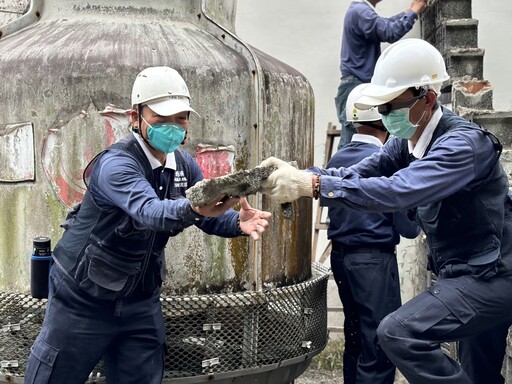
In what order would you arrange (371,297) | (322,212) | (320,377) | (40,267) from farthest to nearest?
(322,212) < (320,377) < (371,297) < (40,267)

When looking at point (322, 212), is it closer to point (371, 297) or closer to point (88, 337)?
point (371, 297)

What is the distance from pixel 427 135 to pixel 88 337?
5.55 feet

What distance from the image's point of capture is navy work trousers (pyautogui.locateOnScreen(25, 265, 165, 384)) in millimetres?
3730

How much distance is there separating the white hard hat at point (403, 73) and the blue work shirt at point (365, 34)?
9.78 feet

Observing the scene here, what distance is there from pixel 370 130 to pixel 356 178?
155cm

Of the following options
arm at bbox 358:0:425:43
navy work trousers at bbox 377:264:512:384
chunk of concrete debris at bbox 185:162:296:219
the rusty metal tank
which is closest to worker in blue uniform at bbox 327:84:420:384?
the rusty metal tank

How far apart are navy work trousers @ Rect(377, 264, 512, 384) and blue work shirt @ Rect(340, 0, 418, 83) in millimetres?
3328

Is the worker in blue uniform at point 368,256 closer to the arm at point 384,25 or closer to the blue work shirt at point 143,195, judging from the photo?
the blue work shirt at point 143,195

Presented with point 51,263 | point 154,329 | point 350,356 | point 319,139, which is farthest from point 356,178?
point 319,139

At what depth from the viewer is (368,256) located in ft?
16.1

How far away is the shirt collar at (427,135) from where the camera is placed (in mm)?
3791

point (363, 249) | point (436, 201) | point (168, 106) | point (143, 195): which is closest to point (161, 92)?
point (168, 106)

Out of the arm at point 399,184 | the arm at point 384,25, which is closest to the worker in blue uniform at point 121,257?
the arm at point 399,184

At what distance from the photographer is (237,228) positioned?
3.89 metres
